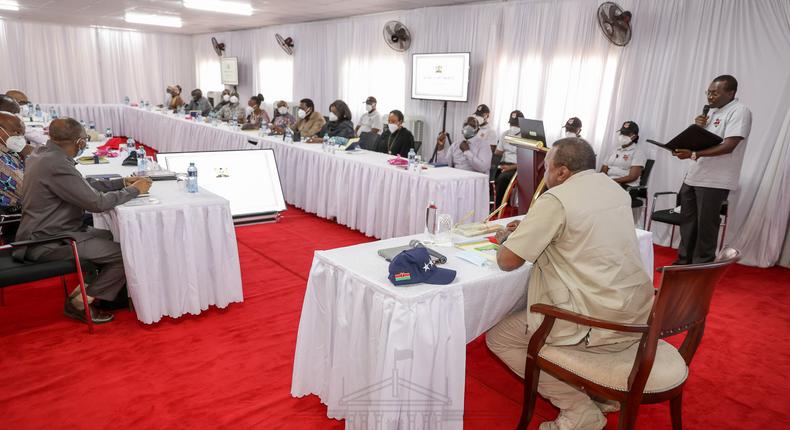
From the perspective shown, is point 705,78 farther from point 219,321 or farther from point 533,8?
point 219,321

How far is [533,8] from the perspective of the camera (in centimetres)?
621

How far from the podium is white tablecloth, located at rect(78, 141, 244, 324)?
6.04 feet

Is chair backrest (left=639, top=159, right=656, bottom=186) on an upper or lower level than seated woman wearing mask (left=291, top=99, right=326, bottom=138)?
lower

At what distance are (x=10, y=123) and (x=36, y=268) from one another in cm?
121

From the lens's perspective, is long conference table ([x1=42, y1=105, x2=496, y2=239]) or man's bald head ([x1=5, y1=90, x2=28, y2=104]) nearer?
long conference table ([x1=42, y1=105, x2=496, y2=239])

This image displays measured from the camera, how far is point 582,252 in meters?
1.70

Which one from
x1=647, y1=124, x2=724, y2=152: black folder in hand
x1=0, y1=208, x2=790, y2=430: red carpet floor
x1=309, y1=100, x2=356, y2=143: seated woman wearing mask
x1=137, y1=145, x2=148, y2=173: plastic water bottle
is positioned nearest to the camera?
x1=0, y1=208, x2=790, y2=430: red carpet floor

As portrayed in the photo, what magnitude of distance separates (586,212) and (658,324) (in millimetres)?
430

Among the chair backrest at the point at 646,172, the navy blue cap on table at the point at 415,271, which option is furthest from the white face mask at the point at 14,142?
the chair backrest at the point at 646,172

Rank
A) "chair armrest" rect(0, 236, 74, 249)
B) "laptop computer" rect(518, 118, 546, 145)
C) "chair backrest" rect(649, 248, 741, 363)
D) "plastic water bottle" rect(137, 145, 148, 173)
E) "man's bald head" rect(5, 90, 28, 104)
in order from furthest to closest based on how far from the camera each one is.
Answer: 1. "man's bald head" rect(5, 90, 28, 104)
2. "plastic water bottle" rect(137, 145, 148, 173)
3. "laptop computer" rect(518, 118, 546, 145)
4. "chair armrest" rect(0, 236, 74, 249)
5. "chair backrest" rect(649, 248, 741, 363)

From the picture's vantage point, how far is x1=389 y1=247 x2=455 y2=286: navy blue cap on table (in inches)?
68.4

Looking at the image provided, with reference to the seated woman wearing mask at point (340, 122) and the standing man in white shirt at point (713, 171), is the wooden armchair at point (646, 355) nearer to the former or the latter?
the standing man in white shirt at point (713, 171)

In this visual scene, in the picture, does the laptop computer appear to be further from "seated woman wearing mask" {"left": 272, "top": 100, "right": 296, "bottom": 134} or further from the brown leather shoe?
"seated woman wearing mask" {"left": 272, "top": 100, "right": 296, "bottom": 134}

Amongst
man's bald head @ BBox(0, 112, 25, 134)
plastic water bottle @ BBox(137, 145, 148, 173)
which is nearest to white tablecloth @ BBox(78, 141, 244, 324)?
plastic water bottle @ BBox(137, 145, 148, 173)
